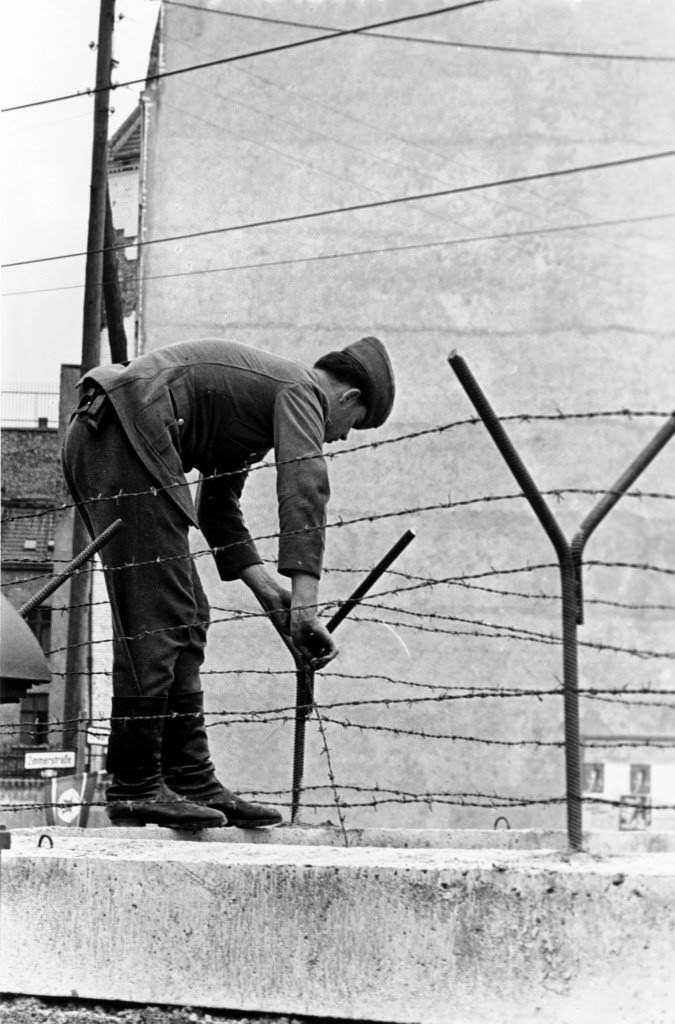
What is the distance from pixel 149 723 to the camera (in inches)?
156

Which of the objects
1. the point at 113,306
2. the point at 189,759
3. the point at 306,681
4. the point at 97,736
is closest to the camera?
the point at 189,759

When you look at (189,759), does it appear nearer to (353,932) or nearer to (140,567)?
(140,567)

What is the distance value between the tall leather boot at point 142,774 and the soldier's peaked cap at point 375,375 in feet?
3.45

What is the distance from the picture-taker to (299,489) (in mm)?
3879

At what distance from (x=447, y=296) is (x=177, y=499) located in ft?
41.1

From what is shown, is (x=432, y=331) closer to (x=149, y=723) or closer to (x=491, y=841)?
(x=491, y=841)

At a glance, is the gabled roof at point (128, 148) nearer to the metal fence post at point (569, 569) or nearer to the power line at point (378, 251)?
the power line at point (378, 251)

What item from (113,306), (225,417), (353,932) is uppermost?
(113,306)

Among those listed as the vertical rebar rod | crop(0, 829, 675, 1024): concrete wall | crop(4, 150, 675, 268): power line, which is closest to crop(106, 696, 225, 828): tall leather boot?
crop(0, 829, 675, 1024): concrete wall

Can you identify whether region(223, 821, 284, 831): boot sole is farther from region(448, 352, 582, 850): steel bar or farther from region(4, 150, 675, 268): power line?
region(4, 150, 675, 268): power line

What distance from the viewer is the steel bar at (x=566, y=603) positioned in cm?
309

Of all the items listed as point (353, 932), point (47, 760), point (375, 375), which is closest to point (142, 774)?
point (353, 932)

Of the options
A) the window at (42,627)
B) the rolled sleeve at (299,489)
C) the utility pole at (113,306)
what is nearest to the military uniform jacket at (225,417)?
the rolled sleeve at (299,489)

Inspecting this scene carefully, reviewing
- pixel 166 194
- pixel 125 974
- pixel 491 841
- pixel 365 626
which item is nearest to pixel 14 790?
pixel 365 626
